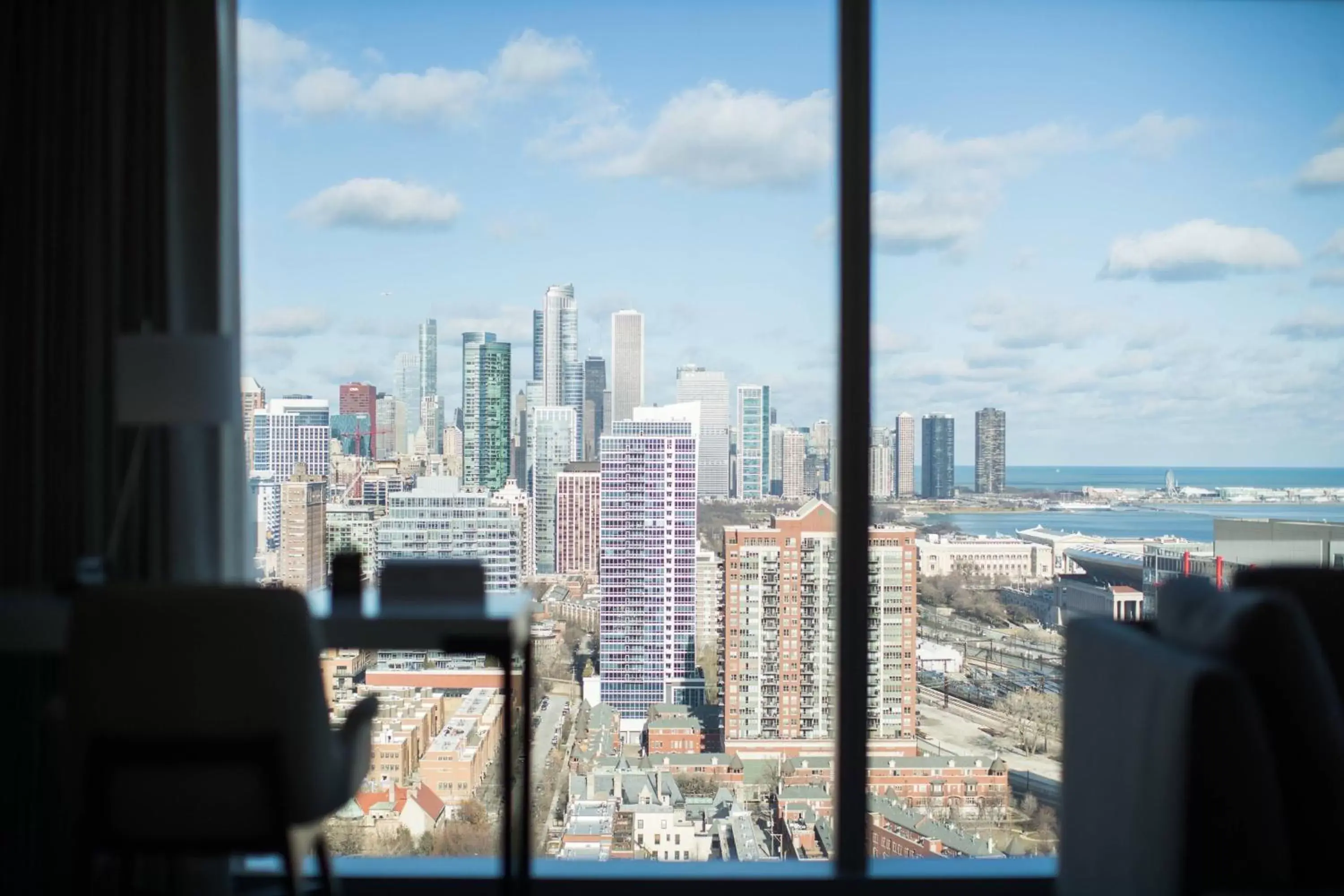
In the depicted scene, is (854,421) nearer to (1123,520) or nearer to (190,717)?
(1123,520)

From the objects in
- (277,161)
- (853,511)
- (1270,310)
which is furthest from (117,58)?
(1270,310)

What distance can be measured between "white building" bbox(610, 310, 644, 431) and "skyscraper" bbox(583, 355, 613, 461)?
32 mm

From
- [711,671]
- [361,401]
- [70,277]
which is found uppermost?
[70,277]

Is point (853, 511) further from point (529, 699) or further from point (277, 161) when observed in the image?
point (277, 161)

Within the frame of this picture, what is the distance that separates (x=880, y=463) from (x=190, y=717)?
180 cm

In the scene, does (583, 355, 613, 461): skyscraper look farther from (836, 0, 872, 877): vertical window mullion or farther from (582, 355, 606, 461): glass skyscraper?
(836, 0, 872, 877): vertical window mullion

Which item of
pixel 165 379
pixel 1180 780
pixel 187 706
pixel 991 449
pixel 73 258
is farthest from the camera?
pixel 991 449

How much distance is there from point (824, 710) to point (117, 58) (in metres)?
2.62

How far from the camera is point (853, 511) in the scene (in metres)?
2.77

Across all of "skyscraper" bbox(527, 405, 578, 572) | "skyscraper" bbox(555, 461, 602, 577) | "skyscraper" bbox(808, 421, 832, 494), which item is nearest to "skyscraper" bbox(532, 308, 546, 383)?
"skyscraper" bbox(527, 405, 578, 572)

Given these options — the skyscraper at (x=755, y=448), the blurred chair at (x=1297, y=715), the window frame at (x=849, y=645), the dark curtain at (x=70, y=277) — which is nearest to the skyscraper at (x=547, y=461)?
the skyscraper at (x=755, y=448)

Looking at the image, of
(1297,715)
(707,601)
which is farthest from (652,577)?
(1297,715)

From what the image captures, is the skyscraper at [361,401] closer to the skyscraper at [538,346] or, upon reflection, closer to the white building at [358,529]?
the white building at [358,529]

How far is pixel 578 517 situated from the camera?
291 cm
